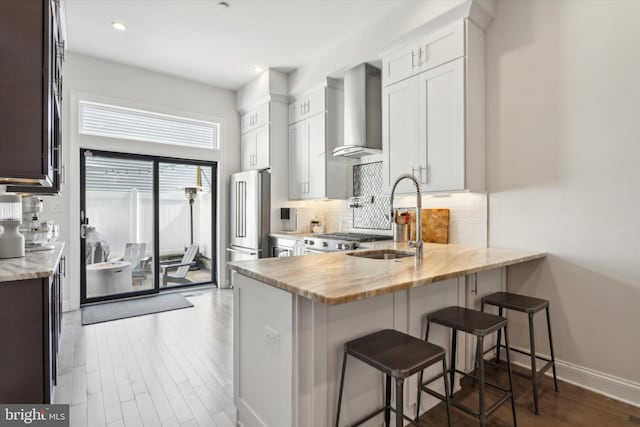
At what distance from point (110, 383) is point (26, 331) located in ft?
3.32

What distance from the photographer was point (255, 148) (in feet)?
16.6

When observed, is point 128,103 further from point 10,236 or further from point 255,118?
point 10,236

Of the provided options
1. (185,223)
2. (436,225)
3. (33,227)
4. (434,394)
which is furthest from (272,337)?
(185,223)

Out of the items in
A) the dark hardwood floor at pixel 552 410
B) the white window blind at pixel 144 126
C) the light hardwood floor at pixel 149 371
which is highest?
the white window blind at pixel 144 126

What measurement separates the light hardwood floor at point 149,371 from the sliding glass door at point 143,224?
35.5 inches

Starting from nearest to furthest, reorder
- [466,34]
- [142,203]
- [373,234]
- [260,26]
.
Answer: [466,34] < [260,26] < [373,234] < [142,203]

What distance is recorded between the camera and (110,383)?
2375 millimetres

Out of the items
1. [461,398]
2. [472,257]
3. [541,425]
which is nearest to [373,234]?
[472,257]

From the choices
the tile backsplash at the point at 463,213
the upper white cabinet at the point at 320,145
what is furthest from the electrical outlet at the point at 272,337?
the upper white cabinet at the point at 320,145

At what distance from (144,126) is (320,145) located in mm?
2601

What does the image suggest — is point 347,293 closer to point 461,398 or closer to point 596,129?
point 461,398

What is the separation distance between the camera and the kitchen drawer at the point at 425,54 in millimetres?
2773

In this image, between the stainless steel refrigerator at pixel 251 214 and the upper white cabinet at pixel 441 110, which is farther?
the stainless steel refrigerator at pixel 251 214

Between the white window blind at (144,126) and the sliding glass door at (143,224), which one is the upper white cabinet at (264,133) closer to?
the white window blind at (144,126)
